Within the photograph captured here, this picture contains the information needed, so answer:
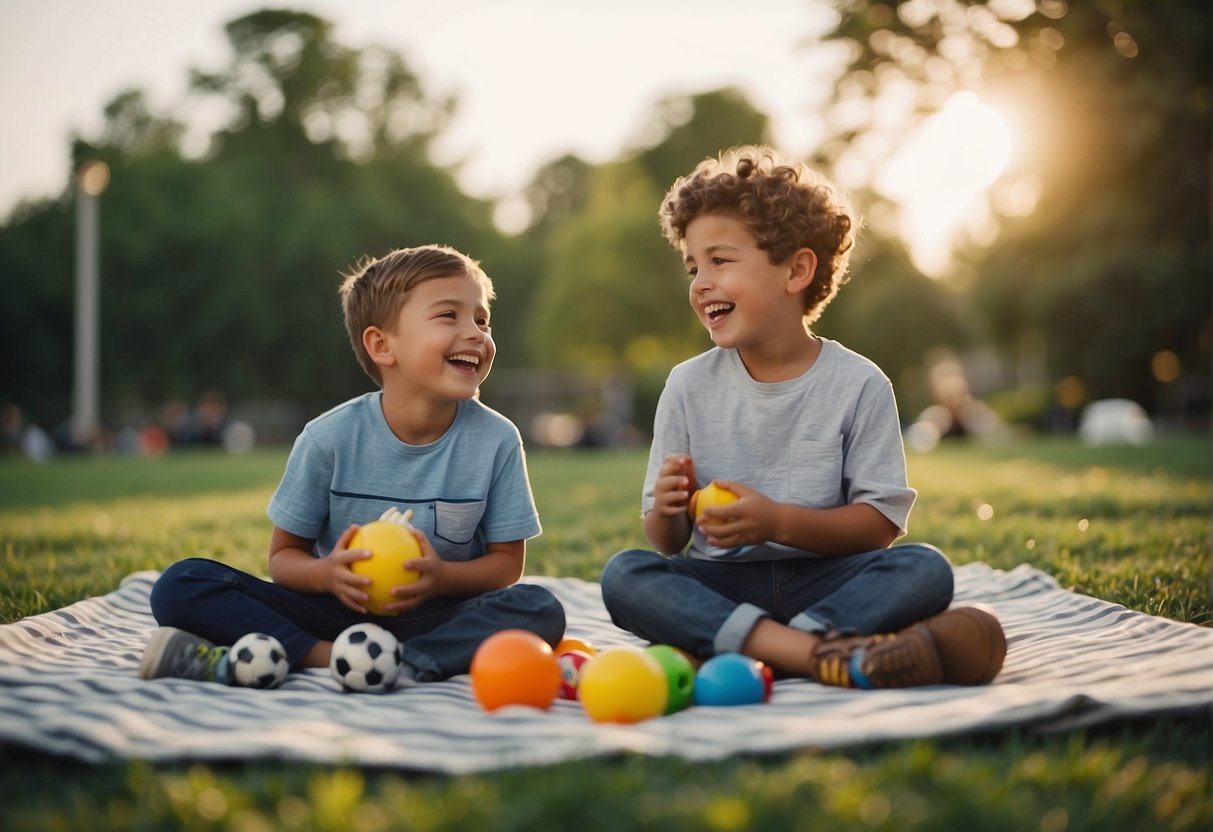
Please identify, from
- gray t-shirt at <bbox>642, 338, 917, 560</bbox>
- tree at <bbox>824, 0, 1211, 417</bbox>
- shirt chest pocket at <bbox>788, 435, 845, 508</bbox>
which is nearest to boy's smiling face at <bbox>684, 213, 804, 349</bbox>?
gray t-shirt at <bbox>642, 338, 917, 560</bbox>

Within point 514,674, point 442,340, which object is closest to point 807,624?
point 514,674

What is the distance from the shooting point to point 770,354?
150 inches

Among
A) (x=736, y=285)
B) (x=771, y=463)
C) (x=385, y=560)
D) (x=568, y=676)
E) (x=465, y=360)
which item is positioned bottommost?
(x=568, y=676)

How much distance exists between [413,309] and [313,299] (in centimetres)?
3471

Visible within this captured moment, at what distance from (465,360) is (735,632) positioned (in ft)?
4.07

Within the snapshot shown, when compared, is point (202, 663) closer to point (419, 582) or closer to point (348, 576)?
point (348, 576)

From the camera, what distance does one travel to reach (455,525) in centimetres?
371

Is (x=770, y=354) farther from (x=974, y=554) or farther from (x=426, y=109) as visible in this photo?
(x=426, y=109)

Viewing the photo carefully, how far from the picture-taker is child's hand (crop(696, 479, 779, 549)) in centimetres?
326

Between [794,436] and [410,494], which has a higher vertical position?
[794,436]

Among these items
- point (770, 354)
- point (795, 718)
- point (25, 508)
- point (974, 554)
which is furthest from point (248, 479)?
point (795, 718)

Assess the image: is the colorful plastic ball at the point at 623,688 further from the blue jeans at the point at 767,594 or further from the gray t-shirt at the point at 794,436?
the gray t-shirt at the point at 794,436

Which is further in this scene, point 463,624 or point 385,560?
point 463,624

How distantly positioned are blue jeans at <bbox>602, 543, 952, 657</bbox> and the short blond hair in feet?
3.67
